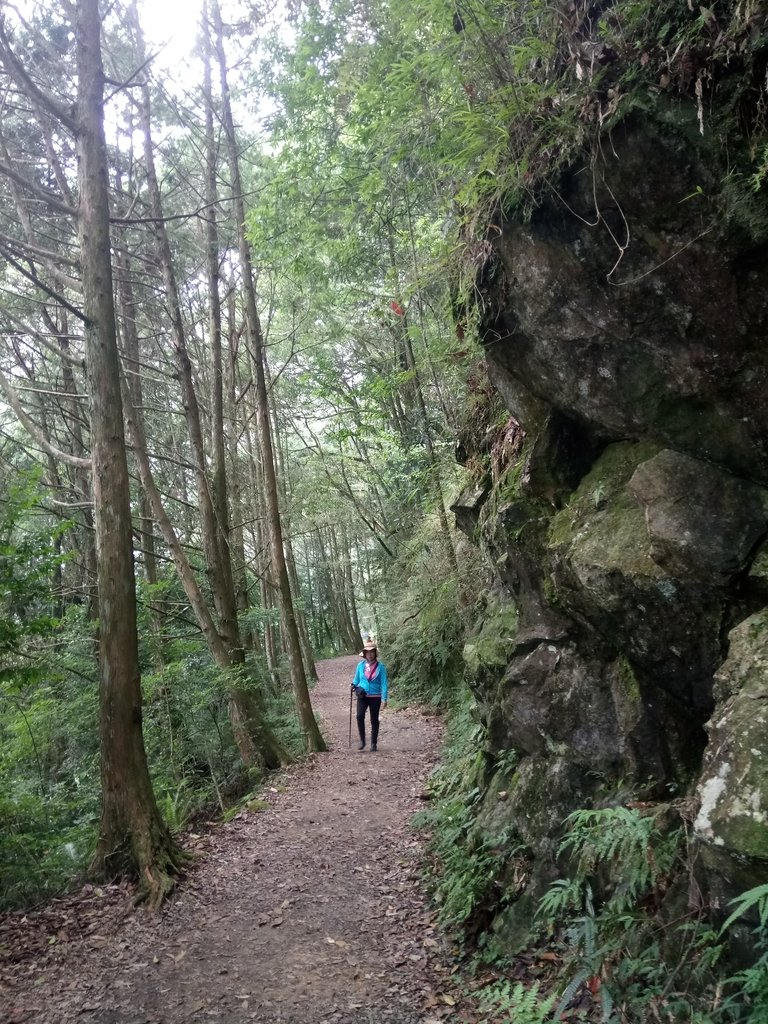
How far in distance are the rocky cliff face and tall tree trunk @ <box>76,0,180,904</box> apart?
10.9ft

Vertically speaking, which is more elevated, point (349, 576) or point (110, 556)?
point (349, 576)

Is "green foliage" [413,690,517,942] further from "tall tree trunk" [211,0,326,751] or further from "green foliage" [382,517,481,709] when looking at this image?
"tall tree trunk" [211,0,326,751]

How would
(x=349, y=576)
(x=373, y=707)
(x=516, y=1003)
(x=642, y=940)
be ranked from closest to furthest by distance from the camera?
1. (x=642, y=940)
2. (x=516, y=1003)
3. (x=373, y=707)
4. (x=349, y=576)

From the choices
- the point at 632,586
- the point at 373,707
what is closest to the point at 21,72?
the point at 632,586

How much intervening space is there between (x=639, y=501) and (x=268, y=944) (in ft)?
14.2

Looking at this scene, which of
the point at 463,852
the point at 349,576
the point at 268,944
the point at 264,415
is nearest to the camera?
the point at 268,944

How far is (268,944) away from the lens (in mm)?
4977

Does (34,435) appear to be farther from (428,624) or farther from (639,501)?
(428,624)

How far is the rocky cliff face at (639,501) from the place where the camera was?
3619mm

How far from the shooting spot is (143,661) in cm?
1164

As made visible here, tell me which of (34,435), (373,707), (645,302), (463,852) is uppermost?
(34,435)

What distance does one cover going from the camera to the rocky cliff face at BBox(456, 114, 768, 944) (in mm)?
3619

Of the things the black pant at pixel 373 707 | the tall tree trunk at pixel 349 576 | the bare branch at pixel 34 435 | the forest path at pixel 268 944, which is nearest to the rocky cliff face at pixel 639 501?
the forest path at pixel 268 944

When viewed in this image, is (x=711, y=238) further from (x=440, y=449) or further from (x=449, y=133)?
(x=440, y=449)
